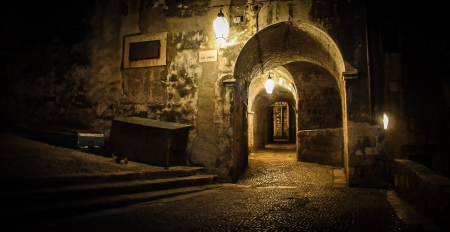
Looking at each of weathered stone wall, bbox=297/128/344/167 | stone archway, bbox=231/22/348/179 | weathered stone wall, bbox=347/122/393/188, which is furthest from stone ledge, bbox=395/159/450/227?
weathered stone wall, bbox=297/128/344/167

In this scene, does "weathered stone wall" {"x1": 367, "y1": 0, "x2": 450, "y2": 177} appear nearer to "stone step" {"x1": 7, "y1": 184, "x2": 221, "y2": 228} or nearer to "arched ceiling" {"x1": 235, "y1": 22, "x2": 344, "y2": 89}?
"arched ceiling" {"x1": 235, "y1": 22, "x2": 344, "y2": 89}

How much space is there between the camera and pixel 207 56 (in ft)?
22.9

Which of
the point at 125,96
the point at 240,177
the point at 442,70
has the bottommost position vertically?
the point at 240,177

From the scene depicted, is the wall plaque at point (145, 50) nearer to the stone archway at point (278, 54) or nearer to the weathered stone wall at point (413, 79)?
the stone archway at point (278, 54)

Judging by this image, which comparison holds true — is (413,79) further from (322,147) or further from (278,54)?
(322,147)

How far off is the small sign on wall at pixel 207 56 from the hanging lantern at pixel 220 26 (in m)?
0.45

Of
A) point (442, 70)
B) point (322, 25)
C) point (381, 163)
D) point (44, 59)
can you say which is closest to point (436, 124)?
point (442, 70)

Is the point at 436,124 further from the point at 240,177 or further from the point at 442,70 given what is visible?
the point at 240,177

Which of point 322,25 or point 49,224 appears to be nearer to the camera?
point 49,224

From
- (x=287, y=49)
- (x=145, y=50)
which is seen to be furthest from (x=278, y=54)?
(x=145, y=50)

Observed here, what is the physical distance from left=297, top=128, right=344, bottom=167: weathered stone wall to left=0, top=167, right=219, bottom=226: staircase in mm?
6057

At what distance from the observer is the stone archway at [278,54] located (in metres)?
6.72

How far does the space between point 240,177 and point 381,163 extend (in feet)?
11.4

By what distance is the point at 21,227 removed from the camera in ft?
9.52
